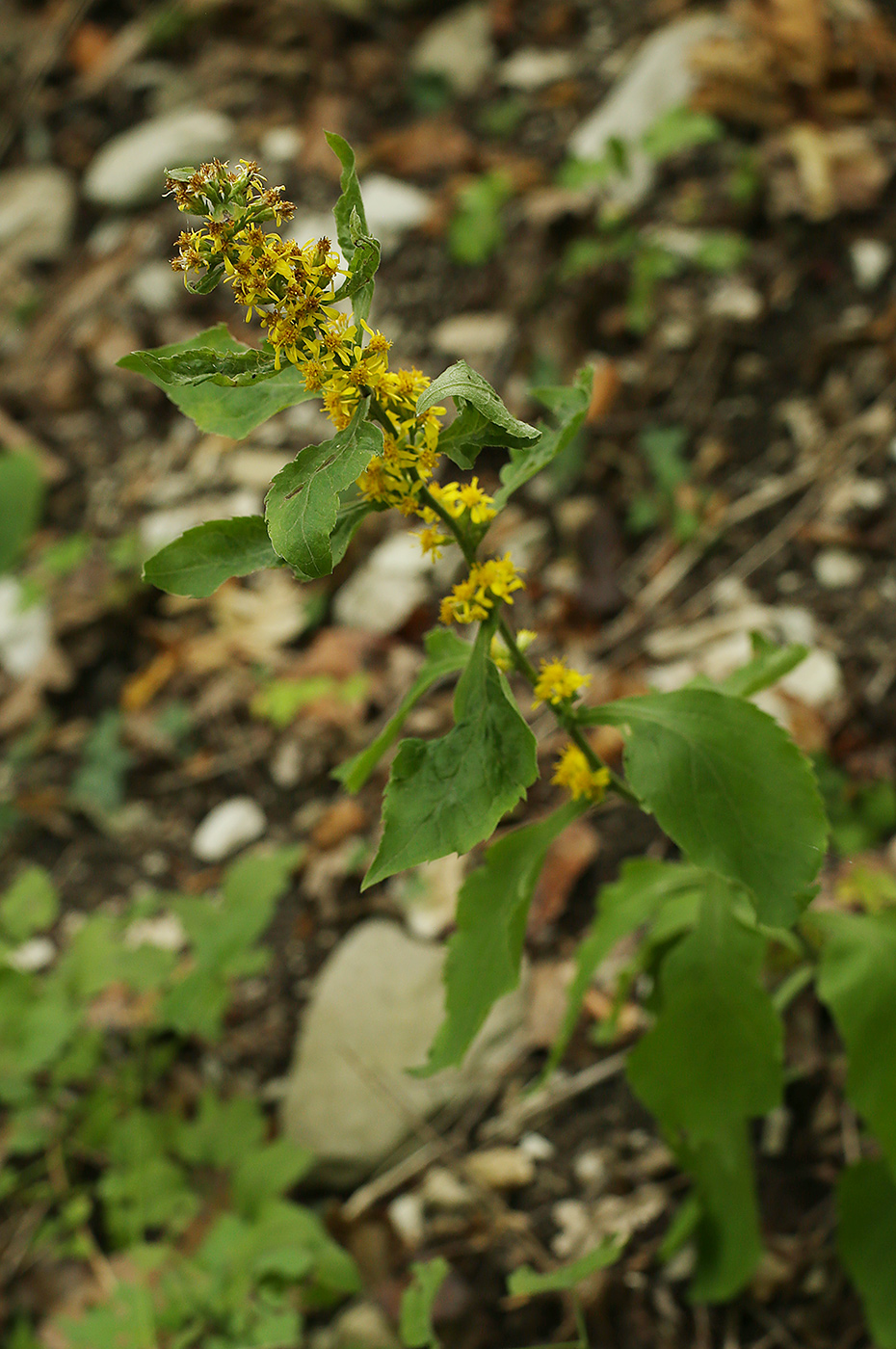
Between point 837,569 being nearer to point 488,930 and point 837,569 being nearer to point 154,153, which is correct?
point 488,930

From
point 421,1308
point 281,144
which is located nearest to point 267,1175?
point 421,1308

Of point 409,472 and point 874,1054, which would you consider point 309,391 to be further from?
point 874,1054

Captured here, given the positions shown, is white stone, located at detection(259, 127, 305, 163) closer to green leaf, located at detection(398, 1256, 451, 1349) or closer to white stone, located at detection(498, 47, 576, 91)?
white stone, located at detection(498, 47, 576, 91)

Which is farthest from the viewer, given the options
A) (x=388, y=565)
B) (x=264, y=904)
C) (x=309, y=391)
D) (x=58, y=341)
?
(x=58, y=341)

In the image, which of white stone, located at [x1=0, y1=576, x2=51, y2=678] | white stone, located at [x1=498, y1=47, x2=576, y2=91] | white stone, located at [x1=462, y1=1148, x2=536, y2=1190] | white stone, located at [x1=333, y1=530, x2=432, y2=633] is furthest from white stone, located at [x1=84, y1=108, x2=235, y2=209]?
white stone, located at [x1=462, y1=1148, x2=536, y2=1190]

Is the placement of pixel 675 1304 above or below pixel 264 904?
below

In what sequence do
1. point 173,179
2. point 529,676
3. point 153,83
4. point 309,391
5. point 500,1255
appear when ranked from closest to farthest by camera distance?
point 173,179
point 309,391
point 529,676
point 500,1255
point 153,83

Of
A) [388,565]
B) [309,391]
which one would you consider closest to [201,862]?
[388,565]
